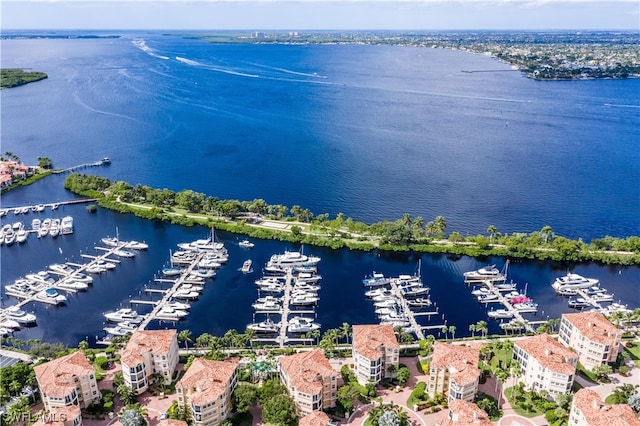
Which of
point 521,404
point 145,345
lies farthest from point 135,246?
point 521,404

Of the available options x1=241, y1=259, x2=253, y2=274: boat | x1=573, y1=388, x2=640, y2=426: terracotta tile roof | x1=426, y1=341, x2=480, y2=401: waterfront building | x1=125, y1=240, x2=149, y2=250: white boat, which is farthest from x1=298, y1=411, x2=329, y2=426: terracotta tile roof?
x1=125, y1=240, x2=149, y2=250: white boat

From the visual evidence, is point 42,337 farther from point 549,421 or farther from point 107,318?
point 549,421

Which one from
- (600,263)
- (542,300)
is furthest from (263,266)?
(600,263)

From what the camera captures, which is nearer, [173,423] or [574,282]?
[173,423]

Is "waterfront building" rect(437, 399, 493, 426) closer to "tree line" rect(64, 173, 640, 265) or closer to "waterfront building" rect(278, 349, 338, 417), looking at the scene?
"waterfront building" rect(278, 349, 338, 417)

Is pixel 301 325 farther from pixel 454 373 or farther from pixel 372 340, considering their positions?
pixel 454 373
